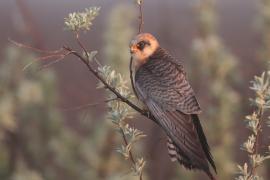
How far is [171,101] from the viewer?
9.58ft

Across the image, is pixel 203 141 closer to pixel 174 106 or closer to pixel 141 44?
pixel 174 106

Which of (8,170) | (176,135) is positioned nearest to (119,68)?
(8,170)

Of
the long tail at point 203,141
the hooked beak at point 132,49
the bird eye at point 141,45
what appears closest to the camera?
the long tail at point 203,141

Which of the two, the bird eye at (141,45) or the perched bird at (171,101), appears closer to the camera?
the perched bird at (171,101)

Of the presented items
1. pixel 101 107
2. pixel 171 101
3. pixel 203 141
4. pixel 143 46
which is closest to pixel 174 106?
pixel 171 101

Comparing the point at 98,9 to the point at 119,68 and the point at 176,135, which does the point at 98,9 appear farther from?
the point at 119,68

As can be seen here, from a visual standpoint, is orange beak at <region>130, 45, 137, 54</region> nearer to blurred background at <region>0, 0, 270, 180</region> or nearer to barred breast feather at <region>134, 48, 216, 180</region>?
barred breast feather at <region>134, 48, 216, 180</region>

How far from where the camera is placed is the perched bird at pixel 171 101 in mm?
2584

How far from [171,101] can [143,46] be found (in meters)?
0.45

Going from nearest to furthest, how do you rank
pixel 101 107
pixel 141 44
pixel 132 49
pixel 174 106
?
pixel 174 106
pixel 132 49
pixel 141 44
pixel 101 107

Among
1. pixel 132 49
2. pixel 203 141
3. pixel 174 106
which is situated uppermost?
pixel 132 49

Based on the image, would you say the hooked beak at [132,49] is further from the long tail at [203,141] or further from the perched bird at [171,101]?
the long tail at [203,141]

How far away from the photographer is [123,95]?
7.83ft

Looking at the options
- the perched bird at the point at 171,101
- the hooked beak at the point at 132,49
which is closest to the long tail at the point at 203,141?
the perched bird at the point at 171,101
